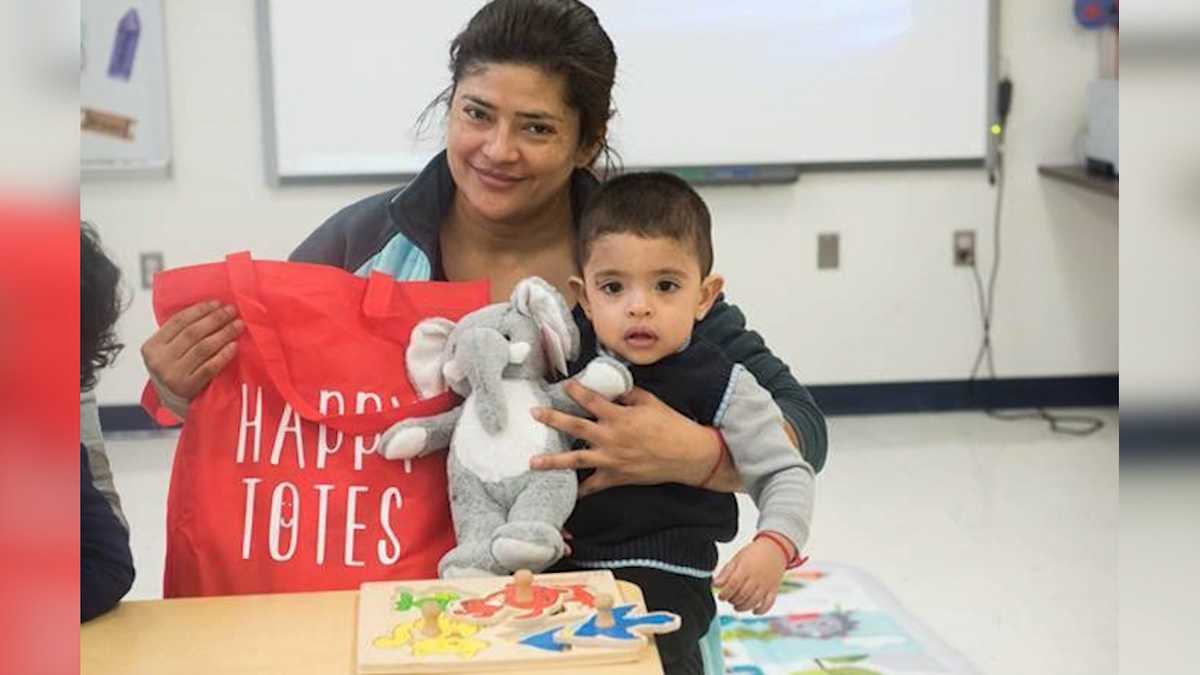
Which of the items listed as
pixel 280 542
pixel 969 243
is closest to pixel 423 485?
pixel 280 542

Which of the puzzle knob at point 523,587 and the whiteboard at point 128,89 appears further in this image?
the whiteboard at point 128,89

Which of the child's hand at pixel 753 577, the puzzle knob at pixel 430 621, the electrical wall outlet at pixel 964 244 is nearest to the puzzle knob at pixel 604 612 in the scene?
the puzzle knob at pixel 430 621

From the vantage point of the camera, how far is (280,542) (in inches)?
52.1

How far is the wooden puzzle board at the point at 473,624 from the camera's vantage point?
3.26 feet

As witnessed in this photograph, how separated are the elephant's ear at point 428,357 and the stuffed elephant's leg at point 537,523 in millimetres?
131

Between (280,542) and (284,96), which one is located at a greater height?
(284,96)

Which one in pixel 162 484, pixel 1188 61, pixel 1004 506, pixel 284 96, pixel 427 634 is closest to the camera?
pixel 1188 61

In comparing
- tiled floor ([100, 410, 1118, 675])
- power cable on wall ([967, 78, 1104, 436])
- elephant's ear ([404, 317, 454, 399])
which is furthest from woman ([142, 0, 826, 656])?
power cable on wall ([967, 78, 1104, 436])

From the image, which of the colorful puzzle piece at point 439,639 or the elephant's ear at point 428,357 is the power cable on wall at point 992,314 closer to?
the elephant's ear at point 428,357

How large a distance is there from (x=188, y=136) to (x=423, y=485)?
135 inches

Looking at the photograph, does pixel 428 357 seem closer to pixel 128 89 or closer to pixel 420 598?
pixel 420 598

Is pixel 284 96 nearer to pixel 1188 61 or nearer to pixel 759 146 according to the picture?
pixel 759 146

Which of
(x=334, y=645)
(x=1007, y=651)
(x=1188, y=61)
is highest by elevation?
(x=1188, y=61)

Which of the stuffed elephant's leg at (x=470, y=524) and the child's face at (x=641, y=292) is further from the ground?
the child's face at (x=641, y=292)
